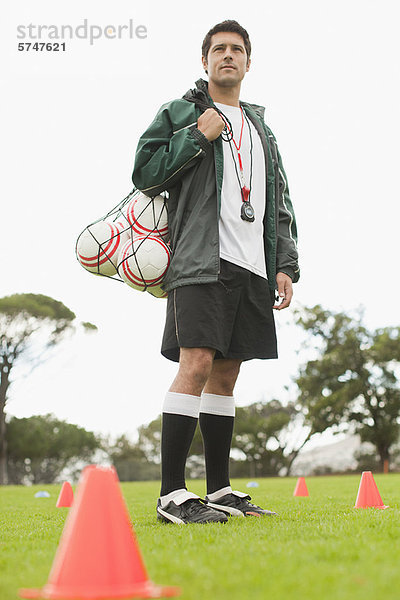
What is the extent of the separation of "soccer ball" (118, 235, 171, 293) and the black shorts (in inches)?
5.8

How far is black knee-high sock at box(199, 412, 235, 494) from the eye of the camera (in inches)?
134

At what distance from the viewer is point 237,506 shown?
331 centimetres

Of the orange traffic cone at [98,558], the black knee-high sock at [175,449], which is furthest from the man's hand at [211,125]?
the orange traffic cone at [98,558]

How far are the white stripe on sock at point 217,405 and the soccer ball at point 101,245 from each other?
91 cm

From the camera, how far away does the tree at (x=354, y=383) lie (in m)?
29.4

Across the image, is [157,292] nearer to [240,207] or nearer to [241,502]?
[240,207]

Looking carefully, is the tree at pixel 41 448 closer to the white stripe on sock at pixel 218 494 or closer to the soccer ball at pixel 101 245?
the white stripe on sock at pixel 218 494

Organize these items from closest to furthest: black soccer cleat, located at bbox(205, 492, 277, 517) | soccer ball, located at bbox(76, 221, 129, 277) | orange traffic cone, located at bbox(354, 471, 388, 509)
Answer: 1. black soccer cleat, located at bbox(205, 492, 277, 517)
2. soccer ball, located at bbox(76, 221, 129, 277)
3. orange traffic cone, located at bbox(354, 471, 388, 509)

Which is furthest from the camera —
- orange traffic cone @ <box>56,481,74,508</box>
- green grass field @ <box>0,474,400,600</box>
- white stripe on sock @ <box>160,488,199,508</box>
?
orange traffic cone @ <box>56,481,74,508</box>

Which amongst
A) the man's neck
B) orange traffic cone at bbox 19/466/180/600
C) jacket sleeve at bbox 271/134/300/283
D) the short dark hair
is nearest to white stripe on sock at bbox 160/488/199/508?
orange traffic cone at bbox 19/466/180/600

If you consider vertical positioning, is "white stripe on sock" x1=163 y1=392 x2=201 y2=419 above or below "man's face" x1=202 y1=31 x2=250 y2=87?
below

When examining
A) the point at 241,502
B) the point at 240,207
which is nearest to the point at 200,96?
the point at 240,207

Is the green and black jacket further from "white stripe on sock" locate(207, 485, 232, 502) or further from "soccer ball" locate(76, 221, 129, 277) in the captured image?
"white stripe on sock" locate(207, 485, 232, 502)

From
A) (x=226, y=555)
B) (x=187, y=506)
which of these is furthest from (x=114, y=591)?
(x=187, y=506)
